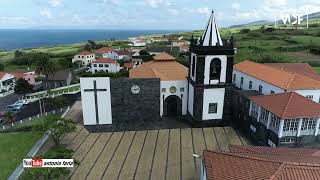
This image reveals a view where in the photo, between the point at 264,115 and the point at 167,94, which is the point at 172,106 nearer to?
Answer: the point at 167,94

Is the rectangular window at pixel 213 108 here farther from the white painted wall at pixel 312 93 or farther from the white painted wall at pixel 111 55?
the white painted wall at pixel 111 55

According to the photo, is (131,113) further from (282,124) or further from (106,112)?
(282,124)

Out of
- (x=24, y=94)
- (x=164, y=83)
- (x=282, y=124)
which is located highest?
(x=164, y=83)

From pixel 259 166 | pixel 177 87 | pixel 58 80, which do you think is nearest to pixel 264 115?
pixel 177 87

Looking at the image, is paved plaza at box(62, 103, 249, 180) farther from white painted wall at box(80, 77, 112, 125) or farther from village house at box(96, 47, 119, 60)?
village house at box(96, 47, 119, 60)

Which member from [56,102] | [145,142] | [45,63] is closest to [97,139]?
[145,142]

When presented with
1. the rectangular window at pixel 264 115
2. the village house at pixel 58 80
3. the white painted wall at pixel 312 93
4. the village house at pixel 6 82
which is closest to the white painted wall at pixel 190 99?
the rectangular window at pixel 264 115
